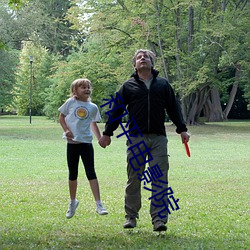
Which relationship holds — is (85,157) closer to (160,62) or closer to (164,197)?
(164,197)

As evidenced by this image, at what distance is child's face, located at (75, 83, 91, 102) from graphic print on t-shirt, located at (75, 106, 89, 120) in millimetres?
126

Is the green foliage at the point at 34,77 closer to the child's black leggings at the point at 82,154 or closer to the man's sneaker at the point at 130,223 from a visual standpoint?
the child's black leggings at the point at 82,154

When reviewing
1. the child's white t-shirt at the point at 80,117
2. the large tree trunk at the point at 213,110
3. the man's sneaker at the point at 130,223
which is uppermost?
the child's white t-shirt at the point at 80,117

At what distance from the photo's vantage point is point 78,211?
7555 mm

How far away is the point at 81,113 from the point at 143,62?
3.33ft

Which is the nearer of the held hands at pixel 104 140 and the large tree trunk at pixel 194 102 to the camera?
the held hands at pixel 104 140

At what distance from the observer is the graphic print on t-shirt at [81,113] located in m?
6.45

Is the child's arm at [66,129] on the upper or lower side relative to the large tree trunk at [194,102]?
upper

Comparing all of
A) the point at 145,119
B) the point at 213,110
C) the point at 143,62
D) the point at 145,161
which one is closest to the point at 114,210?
the point at 145,161

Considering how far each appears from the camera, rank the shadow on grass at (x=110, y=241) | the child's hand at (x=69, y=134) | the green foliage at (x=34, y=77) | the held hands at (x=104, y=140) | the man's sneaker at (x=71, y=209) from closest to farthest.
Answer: the shadow on grass at (x=110, y=241) → the held hands at (x=104, y=140) → the child's hand at (x=69, y=134) → the man's sneaker at (x=71, y=209) → the green foliage at (x=34, y=77)

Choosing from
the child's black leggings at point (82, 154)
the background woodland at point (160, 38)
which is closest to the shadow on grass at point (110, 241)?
the child's black leggings at point (82, 154)

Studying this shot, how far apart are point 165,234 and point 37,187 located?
5.44m

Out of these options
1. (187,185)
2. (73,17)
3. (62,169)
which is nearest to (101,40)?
(73,17)

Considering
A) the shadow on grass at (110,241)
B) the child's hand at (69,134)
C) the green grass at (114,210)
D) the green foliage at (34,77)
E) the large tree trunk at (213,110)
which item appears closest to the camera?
the shadow on grass at (110,241)
